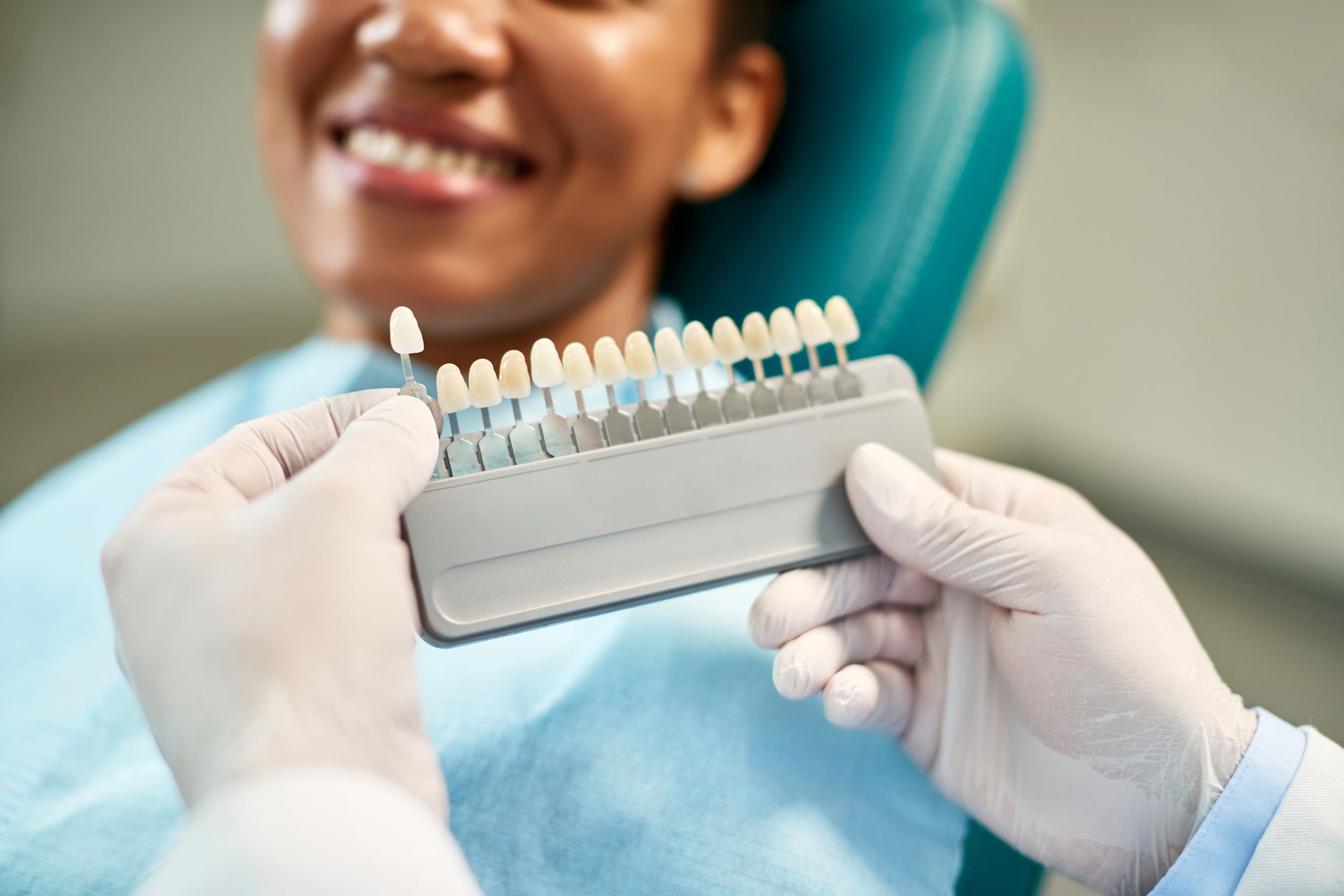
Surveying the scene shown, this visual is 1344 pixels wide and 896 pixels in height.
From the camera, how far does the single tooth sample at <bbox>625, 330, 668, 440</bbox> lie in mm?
582

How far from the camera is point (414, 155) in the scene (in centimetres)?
93

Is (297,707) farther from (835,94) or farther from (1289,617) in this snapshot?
(1289,617)

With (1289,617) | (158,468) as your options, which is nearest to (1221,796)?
(158,468)

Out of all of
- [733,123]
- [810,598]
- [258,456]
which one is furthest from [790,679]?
[733,123]

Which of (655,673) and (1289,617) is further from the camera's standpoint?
(1289,617)

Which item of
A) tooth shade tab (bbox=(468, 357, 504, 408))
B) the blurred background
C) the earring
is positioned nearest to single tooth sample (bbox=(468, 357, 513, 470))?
tooth shade tab (bbox=(468, 357, 504, 408))

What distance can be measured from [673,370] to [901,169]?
0.54 meters

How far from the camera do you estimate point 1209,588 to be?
5.45ft

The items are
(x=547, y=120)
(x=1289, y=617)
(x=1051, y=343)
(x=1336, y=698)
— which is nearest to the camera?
(x=547, y=120)

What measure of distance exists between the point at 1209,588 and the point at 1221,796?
1.27 metres

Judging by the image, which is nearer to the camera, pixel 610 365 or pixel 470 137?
pixel 610 365

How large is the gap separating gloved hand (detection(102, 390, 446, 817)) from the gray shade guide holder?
0.10 ft

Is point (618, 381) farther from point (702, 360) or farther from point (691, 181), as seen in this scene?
point (691, 181)

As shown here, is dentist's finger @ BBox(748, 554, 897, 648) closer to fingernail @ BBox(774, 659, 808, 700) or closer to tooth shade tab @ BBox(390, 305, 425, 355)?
fingernail @ BBox(774, 659, 808, 700)
